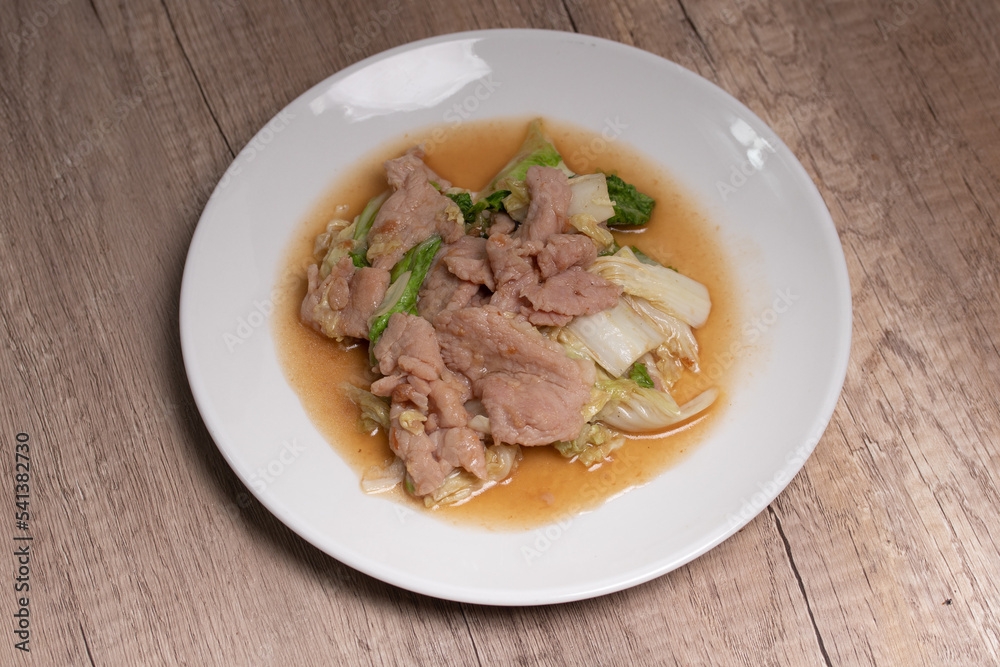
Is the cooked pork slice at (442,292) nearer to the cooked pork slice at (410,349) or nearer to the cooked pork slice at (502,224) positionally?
the cooked pork slice at (410,349)

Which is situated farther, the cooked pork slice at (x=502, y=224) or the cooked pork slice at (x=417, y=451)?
the cooked pork slice at (x=502, y=224)

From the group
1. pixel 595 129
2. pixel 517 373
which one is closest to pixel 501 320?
pixel 517 373

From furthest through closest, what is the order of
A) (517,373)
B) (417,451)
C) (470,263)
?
(470,263), (517,373), (417,451)

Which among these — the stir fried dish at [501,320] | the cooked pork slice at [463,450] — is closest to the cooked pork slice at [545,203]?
the stir fried dish at [501,320]

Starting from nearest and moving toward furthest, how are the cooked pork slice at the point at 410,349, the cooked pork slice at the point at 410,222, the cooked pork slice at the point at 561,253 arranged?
the cooked pork slice at the point at 410,349 → the cooked pork slice at the point at 561,253 → the cooked pork slice at the point at 410,222

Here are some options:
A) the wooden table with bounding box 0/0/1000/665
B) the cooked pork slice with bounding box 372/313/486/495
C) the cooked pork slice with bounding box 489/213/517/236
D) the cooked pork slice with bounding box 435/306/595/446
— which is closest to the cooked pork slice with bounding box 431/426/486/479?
the cooked pork slice with bounding box 372/313/486/495

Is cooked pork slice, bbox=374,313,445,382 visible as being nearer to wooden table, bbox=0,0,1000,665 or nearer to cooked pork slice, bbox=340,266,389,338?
cooked pork slice, bbox=340,266,389,338

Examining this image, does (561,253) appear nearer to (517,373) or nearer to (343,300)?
(517,373)
